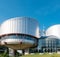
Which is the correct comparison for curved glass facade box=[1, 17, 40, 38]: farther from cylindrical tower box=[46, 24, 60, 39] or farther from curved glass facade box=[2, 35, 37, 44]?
cylindrical tower box=[46, 24, 60, 39]

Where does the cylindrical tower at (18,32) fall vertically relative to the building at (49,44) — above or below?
above

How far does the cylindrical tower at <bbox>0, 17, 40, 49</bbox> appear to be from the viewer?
72125mm

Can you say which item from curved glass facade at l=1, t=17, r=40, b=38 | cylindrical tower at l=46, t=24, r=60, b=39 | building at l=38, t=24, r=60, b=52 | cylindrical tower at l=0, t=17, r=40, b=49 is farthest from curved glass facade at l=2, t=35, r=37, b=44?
cylindrical tower at l=46, t=24, r=60, b=39

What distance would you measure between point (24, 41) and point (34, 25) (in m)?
9.53

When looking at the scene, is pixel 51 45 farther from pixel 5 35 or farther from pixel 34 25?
pixel 5 35

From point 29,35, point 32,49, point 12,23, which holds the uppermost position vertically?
point 12,23

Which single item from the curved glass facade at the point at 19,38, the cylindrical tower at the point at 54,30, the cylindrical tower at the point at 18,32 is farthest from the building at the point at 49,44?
the cylindrical tower at the point at 54,30

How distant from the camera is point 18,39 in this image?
7162cm

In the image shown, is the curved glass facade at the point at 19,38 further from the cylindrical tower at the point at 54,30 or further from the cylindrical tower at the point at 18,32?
the cylindrical tower at the point at 54,30

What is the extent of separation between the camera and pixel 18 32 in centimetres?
7306

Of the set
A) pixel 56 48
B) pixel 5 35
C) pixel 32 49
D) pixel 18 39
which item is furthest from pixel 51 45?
pixel 5 35

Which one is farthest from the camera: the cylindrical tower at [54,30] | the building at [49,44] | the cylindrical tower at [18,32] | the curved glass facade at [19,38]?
the cylindrical tower at [54,30]

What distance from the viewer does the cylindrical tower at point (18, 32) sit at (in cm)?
7212

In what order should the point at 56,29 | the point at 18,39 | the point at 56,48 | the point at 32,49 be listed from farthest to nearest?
the point at 56,29, the point at 32,49, the point at 56,48, the point at 18,39
